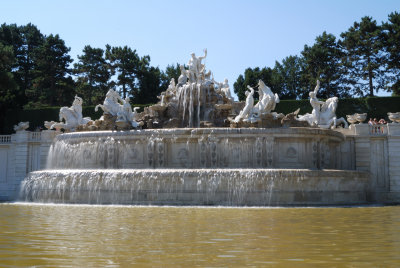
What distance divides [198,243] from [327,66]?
4571 centimetres

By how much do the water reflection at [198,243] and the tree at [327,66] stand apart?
4111cm

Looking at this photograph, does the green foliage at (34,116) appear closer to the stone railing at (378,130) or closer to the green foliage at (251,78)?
the stone railing at (378,130)

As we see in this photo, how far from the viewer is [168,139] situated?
71.1 feet

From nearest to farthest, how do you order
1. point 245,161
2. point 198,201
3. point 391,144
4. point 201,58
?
1. point 198,201
2. point 245,161
3. point 391,144
4. point 201,58

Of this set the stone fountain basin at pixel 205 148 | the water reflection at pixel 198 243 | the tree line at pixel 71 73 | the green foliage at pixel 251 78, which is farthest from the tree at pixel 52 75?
the water reflection at pixel 198 243

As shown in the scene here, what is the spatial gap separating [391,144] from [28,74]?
44354 millimetres

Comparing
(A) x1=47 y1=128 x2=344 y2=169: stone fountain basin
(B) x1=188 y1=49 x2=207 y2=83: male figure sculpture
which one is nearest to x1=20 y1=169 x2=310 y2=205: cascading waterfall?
(A) x1=47 y1=128 x2=344 y2=169: stone fountain basin

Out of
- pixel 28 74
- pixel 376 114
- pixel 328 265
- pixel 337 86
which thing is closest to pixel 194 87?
pixel 376 114

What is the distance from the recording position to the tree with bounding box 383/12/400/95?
43500 mm

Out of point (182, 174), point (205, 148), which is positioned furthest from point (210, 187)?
point (205, 148)

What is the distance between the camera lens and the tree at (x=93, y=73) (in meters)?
54.6

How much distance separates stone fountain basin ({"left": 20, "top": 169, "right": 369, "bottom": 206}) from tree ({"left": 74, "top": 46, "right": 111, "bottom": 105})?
3568cm

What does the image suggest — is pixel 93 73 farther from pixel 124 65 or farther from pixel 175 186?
pixel 175 186

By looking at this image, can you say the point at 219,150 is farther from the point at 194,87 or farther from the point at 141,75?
the point at 141,75
